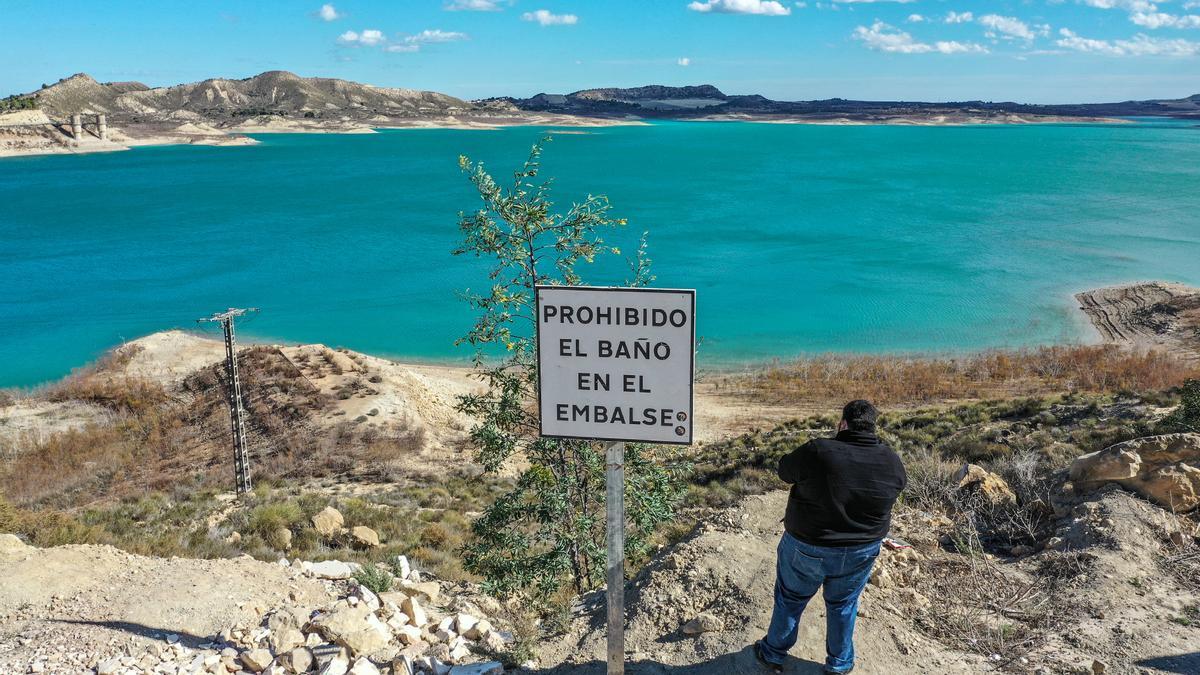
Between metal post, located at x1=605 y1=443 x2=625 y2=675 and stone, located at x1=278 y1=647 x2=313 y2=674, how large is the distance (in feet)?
6.32

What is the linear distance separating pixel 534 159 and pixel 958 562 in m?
5.10

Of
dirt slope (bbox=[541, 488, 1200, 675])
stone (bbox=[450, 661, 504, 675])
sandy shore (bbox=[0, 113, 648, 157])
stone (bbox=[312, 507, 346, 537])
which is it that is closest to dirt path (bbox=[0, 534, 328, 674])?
stone (bbox=[450, 661, 504, 675])

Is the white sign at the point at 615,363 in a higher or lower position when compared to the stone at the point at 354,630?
higher

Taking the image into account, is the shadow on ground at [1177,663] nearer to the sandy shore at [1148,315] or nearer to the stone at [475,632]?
the stone at [475,632]

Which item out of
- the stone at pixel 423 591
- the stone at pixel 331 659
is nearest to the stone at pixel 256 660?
the stone at pixel 331 659

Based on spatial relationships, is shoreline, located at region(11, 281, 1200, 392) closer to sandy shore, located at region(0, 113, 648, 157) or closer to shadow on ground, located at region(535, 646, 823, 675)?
shadow on ground, located at region(535, 646, 823, 675)

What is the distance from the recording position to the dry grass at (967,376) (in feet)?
68.2

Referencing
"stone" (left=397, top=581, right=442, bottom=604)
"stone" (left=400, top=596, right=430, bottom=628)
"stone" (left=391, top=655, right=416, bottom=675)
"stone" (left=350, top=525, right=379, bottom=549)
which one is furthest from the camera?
"stone" (left=350, top=525, right=379, bottom=549)

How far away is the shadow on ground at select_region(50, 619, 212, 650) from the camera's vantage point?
17.0ft

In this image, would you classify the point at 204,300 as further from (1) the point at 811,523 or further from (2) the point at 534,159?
(1) the point at 811,523

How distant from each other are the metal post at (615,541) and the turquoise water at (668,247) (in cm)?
1524

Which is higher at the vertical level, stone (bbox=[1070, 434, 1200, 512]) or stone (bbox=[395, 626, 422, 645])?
stone (bbox=[1070, 434, 1200, 512])

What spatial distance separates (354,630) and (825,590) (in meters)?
2.84

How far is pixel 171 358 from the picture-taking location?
1048 inches
